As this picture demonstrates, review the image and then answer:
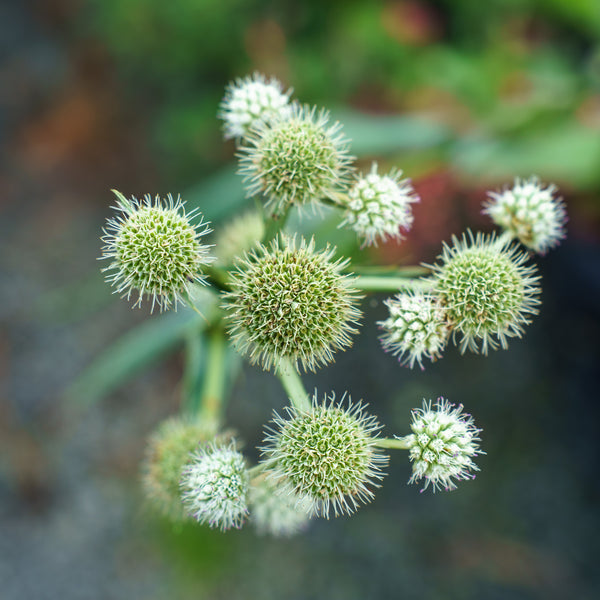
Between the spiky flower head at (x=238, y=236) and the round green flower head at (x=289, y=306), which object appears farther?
the spiky flower head at (x=238, y=236)

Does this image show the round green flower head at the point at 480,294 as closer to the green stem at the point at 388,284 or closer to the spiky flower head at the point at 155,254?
the green stem at the point at 388,284

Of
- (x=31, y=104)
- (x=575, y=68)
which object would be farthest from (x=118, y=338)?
(x=575, y=68)

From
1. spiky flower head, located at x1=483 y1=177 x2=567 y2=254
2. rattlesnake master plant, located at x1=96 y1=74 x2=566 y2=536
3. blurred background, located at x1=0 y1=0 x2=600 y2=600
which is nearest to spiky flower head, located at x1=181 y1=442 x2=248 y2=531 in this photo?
rattlesnake master plant, located at x1=96 y1=74 x2=566 y2=536

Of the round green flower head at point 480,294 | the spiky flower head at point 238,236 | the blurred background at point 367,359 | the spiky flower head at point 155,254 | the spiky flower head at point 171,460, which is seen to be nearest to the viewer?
the spiky flower head at point 155,254

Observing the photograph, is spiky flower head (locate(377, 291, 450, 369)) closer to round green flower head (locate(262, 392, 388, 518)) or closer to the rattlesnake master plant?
the rattlesnake master plant

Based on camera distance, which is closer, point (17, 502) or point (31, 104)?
point (17, 502)

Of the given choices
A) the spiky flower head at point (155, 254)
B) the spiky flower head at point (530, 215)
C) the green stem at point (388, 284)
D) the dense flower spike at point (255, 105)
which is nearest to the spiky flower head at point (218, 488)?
the spiky flower head at point (155, 254)

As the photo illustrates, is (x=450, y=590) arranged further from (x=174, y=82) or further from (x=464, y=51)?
(x=174, y=82)

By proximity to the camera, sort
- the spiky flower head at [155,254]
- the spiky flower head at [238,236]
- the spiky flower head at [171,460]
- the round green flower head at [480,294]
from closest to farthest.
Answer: the spiky flower head at [155,254], the round green flower head at [480,294], the spiky flower head at [171,460], the spiky flower head at [238,236]
